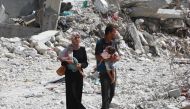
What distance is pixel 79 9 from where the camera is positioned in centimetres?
1822

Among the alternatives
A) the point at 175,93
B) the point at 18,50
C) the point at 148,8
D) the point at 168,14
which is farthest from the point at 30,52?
the point at 175,93

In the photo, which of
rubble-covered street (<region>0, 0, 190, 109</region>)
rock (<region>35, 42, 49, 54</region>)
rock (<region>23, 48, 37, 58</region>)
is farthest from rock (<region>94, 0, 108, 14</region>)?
rock (<region>23, 48, 37, 58</region>)

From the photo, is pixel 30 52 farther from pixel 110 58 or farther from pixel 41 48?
pixel 110 58

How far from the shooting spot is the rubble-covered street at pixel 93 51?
9.30m

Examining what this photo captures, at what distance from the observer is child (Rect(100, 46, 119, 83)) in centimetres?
759

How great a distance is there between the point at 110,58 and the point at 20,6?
1313cm

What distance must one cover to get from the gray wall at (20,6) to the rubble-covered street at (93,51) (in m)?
0.08

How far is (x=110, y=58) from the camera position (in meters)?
7.64

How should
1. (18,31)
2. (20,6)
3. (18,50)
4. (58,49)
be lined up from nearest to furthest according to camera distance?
1. (18,50)
2. (58,49)
3. (18,31)
4. (20,6)

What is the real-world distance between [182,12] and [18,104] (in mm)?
10017

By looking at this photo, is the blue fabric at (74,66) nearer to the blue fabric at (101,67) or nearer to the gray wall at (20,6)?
the blue fabric at (101,67)

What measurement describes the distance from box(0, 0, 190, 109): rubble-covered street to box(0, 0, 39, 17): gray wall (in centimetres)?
8

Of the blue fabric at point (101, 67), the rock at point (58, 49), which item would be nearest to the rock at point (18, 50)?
the rock at point (58, 49)

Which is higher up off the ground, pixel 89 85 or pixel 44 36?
pixel 89 85
